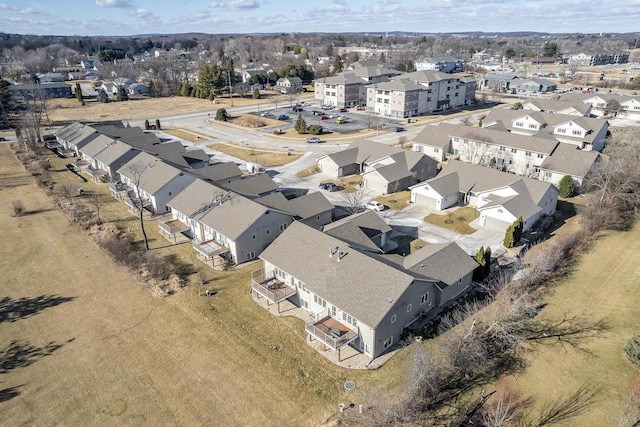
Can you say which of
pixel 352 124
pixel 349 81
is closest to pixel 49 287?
pixel 352 124

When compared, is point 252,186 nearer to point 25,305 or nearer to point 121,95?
point 25,305

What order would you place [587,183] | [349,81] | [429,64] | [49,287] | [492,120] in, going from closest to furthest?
[49,287] < [587,183] < [492,120] < [349,81] < [429,64]

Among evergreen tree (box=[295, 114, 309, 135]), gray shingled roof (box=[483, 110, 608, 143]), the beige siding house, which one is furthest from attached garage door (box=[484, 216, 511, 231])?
evergreen tree (box=[295, 114, 309, 135])

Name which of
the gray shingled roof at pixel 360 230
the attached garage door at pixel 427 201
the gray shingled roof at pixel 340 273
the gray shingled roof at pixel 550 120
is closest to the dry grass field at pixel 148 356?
the gray shingled roof at pixel 340 273

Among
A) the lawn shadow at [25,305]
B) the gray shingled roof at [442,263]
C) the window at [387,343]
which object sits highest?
the gray shingled roof at [442,263]

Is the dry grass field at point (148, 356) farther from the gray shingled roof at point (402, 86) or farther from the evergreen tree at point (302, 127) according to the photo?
the gray shingled roof at point (402, 86)

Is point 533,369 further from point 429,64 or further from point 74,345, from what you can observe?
point 429,64
